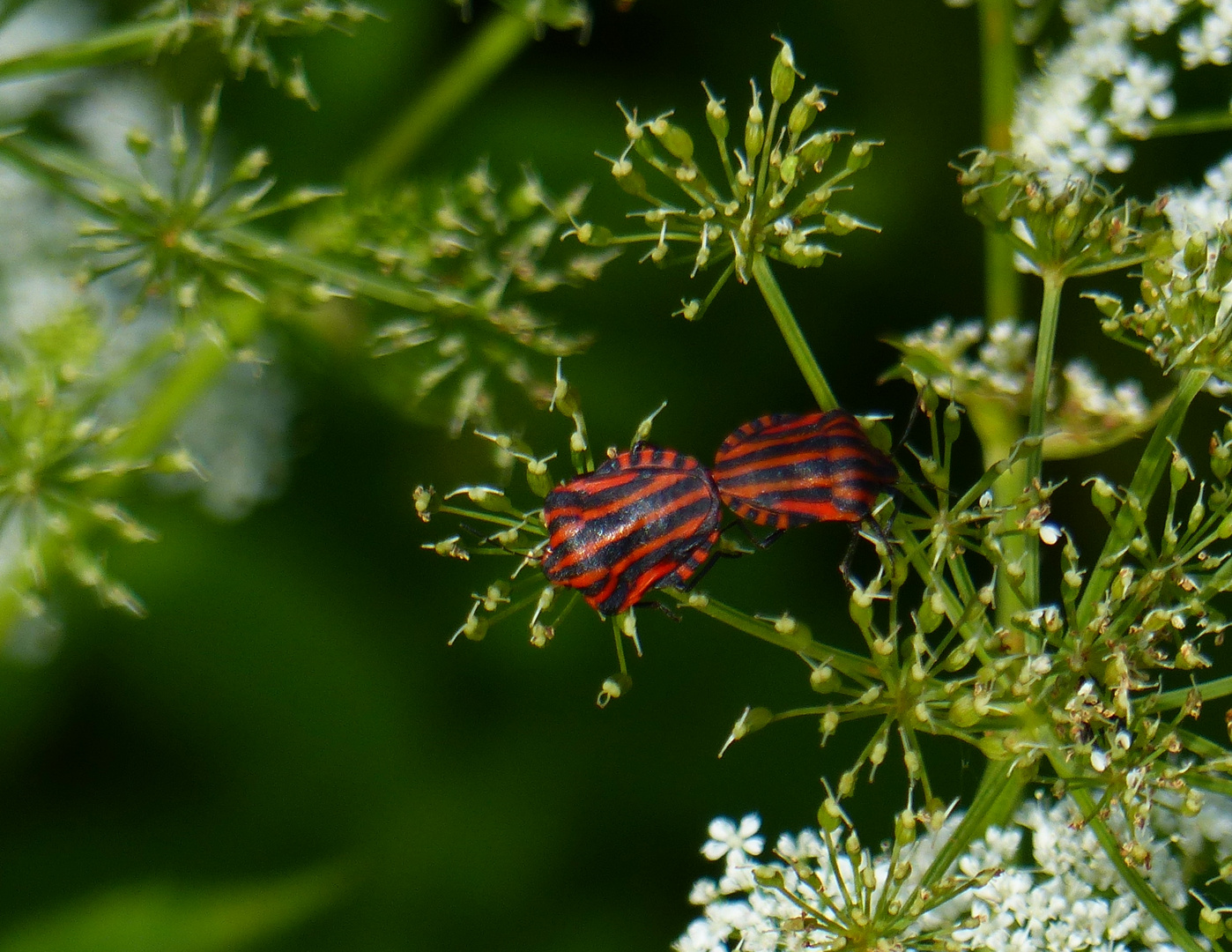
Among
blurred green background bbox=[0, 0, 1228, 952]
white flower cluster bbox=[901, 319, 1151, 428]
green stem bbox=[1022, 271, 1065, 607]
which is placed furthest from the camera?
blurred green background bbox=[0, 0, 1228, 952]

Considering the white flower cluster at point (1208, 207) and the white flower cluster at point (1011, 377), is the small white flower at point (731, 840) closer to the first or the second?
the white flower cluster at point (1011, 377)

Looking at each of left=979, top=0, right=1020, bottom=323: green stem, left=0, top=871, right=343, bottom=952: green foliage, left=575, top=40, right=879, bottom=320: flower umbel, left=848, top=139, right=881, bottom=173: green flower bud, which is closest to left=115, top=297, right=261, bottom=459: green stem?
left=0, top=871, right=343, bottom=952: green foliage

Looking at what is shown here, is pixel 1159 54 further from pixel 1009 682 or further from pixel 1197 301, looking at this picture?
pixel 1009 682

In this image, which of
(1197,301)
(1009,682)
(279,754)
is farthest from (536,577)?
(279,754)

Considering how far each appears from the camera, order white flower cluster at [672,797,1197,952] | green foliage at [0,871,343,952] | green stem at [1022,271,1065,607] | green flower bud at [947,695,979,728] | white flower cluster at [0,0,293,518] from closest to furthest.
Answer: green flower bud at [947,695,979,728]
white flower cluster at [672,797,1197,952]
green stem at [1022,271,1065,607]
green foliage at [0,871,343,952]
white flower cluster at [0,0,293,518]

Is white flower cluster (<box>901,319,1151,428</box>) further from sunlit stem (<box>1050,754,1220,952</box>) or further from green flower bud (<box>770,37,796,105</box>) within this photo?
sunlit stem (<box>1050,754,1220,952</box>)

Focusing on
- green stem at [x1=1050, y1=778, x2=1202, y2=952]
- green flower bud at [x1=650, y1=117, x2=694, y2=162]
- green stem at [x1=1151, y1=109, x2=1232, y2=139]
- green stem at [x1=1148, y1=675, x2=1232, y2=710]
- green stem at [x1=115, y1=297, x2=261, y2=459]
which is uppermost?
green stem at [x1=115, y1=297, x2=261, y2=459]

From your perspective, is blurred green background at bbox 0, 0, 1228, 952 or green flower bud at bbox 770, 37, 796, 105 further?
blurred green background at bbox 0, 0, 1228, 952
